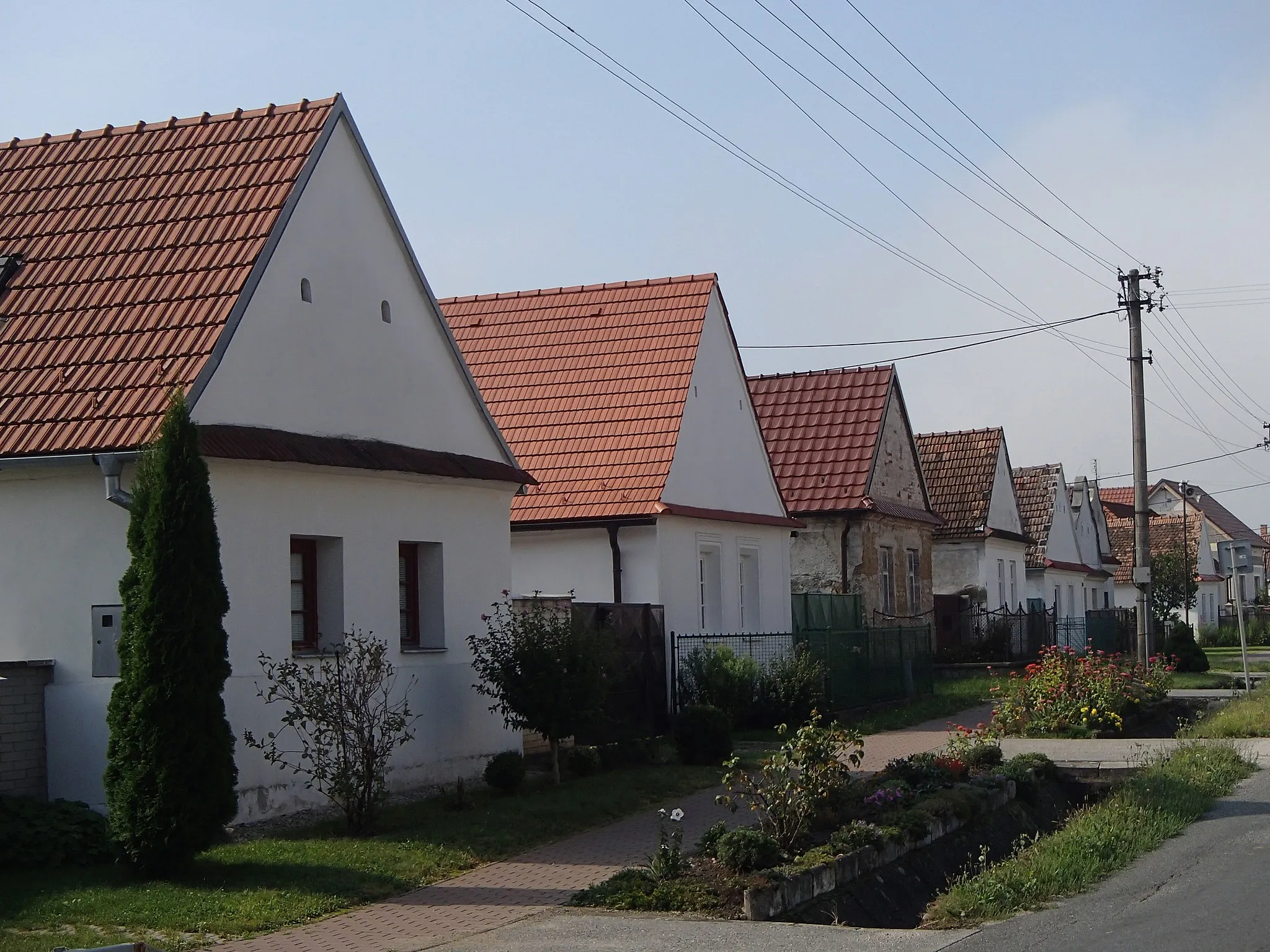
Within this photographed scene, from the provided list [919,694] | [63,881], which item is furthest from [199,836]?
[919,694]

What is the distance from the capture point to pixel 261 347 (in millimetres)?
13867

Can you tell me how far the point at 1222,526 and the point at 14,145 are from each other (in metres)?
94.4

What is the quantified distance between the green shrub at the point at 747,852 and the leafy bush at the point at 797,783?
0.22m

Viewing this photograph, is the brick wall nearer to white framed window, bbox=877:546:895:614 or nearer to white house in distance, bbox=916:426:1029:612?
white framed window, bbox=877:546:895:614

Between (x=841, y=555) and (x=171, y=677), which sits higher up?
(x=841, y=555)

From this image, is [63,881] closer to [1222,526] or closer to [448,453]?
[448,453]

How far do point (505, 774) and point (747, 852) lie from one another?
530 centimetres

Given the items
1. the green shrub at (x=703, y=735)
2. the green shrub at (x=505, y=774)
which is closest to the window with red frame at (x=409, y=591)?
the green shrub at (x=505, y=774)

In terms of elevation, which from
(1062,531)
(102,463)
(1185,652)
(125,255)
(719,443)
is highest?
(125,255)

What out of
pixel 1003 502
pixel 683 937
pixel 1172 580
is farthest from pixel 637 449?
pixel 1172 580

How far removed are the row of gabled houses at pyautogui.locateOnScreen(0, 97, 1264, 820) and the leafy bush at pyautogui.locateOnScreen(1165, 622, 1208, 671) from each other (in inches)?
719

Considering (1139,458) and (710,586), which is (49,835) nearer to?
(710,586)

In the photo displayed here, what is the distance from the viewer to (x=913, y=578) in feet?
113

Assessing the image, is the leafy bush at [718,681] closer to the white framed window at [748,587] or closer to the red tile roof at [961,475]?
the white framed window at [748,587]
